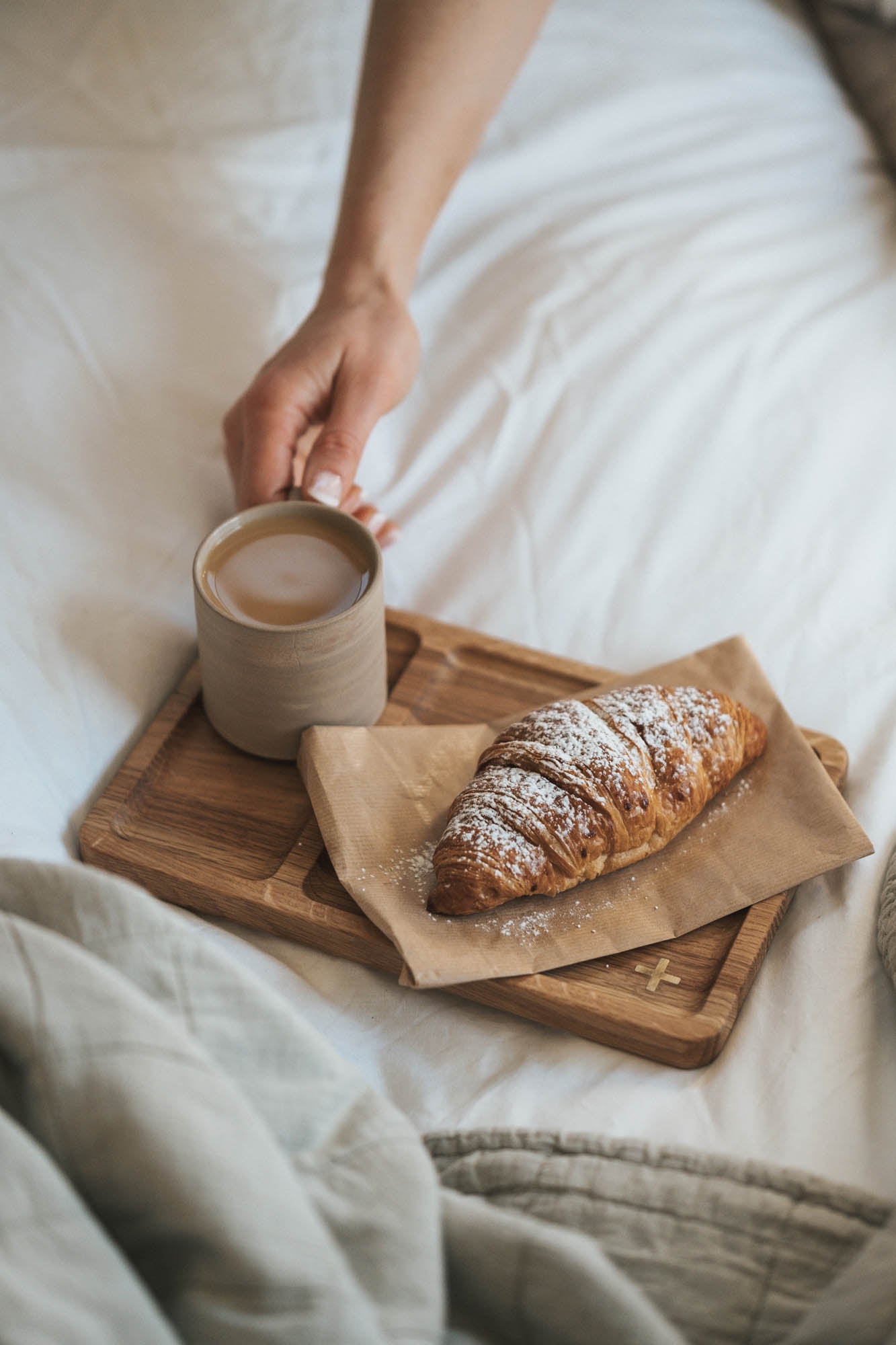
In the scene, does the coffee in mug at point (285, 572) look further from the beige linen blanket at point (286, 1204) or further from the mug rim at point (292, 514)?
the beige linen blanket at point (286, 1204)

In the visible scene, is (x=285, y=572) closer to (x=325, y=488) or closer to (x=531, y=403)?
(x=325, y=488)

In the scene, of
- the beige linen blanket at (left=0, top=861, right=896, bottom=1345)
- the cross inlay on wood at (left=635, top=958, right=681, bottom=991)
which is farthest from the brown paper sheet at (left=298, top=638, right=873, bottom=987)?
the beige linen blanket at (left=0, top=861, right=896, bottom=1345)

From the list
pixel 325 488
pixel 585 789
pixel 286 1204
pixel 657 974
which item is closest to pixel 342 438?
pixel 325 488

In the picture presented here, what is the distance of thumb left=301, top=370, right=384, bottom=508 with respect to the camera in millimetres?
1004

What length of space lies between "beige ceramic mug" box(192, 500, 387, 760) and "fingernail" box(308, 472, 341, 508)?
3cm

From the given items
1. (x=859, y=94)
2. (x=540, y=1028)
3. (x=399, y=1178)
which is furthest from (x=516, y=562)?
(x=859, y=94)

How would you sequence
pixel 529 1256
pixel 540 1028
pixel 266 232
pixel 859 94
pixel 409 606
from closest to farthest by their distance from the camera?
1. pixel 529 1256
2. pixel 540 1028
3. pixel 409 606
4. pixel 266 232
5. pixel 859 94

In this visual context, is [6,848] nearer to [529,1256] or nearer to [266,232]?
[529,1256]

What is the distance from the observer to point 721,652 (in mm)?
1017

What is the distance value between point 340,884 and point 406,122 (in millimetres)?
813

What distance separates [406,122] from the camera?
1.21m

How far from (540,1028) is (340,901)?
0.17 m

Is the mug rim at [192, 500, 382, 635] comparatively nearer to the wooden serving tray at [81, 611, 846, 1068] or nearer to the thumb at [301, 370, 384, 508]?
the thumb at [301, 370, 384, 508]

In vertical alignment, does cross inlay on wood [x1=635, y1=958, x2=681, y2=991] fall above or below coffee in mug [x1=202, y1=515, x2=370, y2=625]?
below
